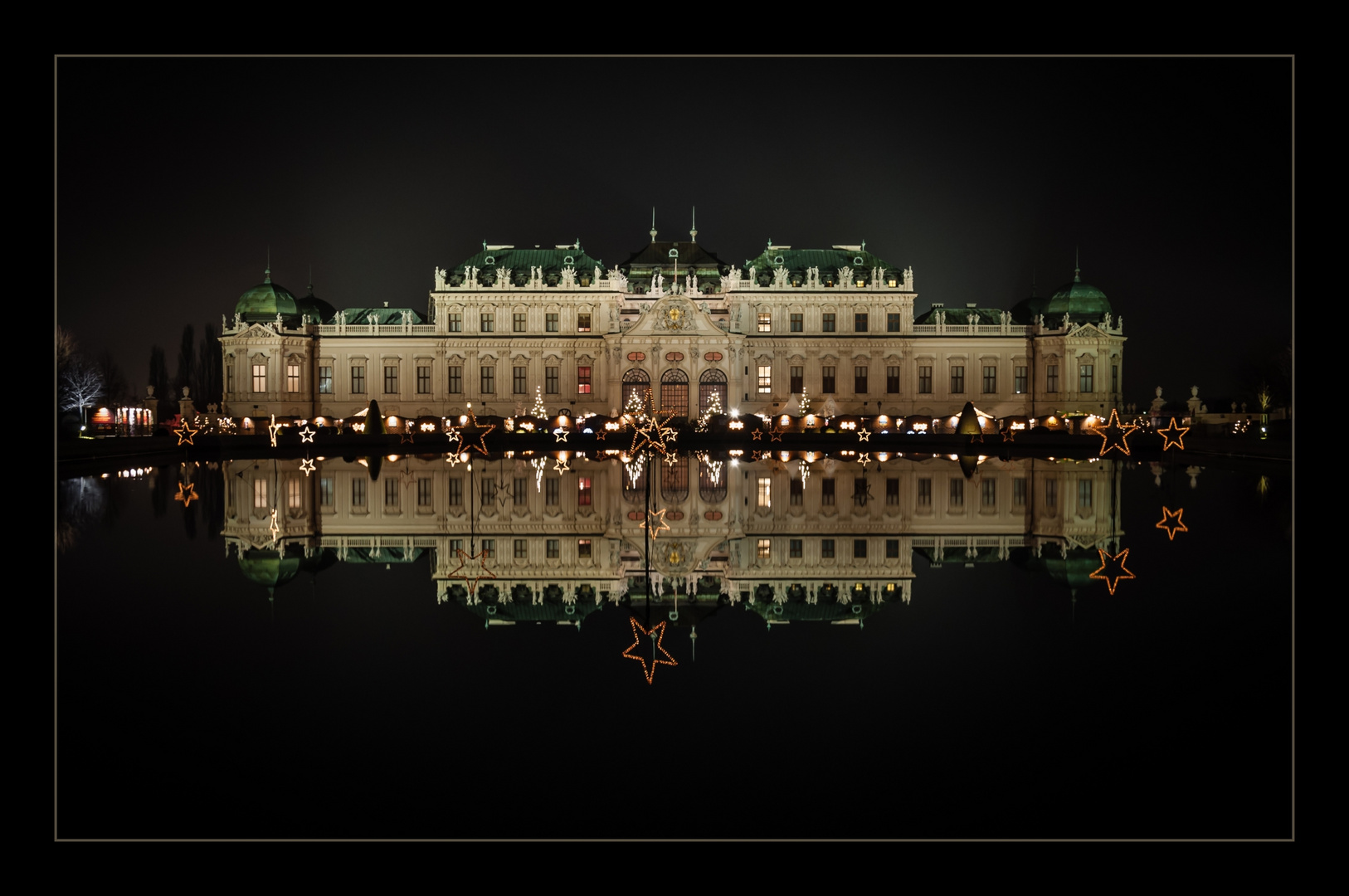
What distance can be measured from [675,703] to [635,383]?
63.3 meters

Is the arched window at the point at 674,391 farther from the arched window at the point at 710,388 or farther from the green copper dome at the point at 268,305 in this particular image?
the green copper dome at the point at 268,305

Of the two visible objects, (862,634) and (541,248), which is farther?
(541,248)

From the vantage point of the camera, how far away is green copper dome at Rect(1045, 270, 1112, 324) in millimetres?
75062

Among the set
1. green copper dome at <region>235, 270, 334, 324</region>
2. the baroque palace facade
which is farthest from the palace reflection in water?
green copper dome at <region>235, 270, 334, 324</region>

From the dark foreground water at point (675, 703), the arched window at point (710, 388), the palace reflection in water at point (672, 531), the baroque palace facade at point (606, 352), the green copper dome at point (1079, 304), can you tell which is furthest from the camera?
the green copper dome at point (1079, 304)

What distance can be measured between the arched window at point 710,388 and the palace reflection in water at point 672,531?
126 ft

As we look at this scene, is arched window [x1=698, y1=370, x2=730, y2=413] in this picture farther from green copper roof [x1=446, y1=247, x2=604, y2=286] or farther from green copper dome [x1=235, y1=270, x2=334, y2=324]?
green copper dome [x1=235, y1=270, x2=334, y2=324]

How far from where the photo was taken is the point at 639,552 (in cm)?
1537

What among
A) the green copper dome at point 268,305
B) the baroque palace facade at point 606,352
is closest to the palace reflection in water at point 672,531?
the baroque palace facade at point 606,352

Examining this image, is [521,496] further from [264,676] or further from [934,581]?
[264,676]

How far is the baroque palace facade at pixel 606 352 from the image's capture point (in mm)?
72625

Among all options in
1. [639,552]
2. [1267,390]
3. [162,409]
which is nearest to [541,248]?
[162,409]

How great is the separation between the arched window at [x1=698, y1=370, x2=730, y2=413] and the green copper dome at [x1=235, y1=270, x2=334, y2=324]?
93.0ft

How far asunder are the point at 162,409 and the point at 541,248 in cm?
2927
